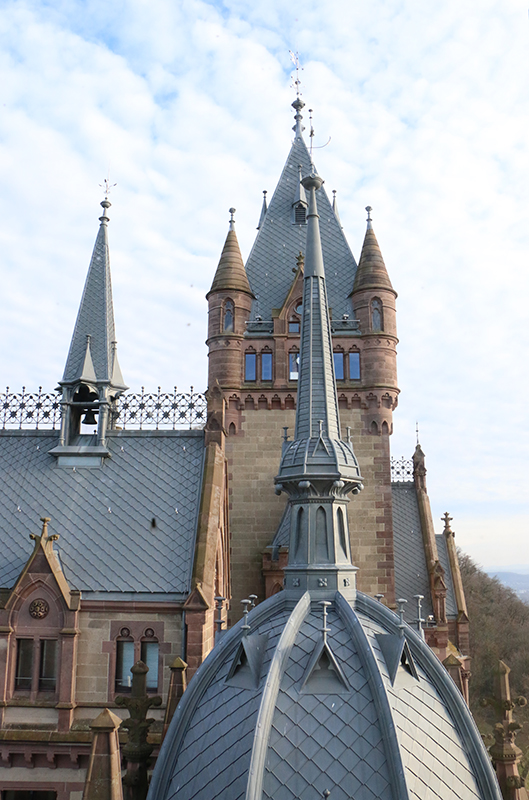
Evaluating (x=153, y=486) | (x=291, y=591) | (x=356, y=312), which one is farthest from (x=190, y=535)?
(x=356, y=312)

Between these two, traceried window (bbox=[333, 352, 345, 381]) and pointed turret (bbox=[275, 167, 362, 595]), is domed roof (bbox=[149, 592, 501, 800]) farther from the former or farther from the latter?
traceried window (bbox=[333, 352, 345, 381])

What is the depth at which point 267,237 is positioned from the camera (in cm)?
2981

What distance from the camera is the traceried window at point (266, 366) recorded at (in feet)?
86.1

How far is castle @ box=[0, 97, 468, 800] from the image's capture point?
1562 cm

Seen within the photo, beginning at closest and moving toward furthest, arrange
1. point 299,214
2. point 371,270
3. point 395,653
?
point 395,653 → point 371,270 → point 299,214

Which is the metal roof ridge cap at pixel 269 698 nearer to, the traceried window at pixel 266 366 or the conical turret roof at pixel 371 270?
the traceried window at pixel 266 366

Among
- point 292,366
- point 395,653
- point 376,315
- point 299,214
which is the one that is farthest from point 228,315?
→ point 395,653

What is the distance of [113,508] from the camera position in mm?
18531

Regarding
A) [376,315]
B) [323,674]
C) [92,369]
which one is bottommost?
[323,674]

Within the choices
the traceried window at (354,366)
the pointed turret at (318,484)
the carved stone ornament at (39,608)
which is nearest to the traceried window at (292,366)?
the traceried window at (354,366)

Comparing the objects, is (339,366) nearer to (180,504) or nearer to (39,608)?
(180,504)

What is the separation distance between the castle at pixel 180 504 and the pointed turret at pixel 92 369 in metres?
0.07

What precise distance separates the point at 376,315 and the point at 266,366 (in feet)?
17.5

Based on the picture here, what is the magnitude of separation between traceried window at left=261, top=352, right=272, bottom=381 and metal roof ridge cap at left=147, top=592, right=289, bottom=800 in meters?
16.6
